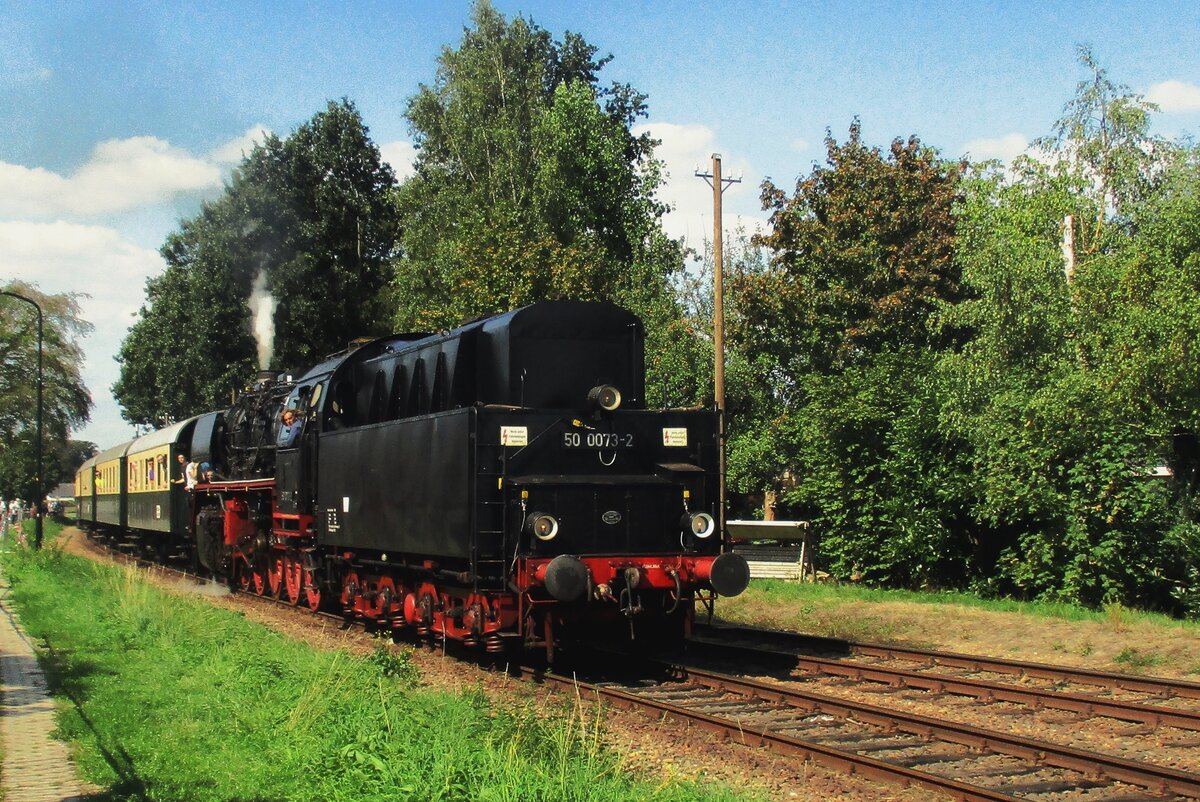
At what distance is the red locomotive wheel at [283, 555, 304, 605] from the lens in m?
16.9

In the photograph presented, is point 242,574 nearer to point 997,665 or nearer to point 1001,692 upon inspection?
point 997,665

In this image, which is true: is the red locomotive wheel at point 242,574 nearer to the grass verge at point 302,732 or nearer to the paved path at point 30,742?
the paved path at point 30,742

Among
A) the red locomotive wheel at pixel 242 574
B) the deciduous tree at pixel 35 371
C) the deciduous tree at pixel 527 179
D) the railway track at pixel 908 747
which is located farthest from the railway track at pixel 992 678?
the deciduous tree at pixel 35 371

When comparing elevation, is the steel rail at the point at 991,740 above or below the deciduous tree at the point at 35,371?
below

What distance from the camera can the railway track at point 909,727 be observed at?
7098 mm

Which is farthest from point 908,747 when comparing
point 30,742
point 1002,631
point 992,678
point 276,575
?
point 276,575

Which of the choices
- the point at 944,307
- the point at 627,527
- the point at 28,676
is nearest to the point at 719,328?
the point at 944,307

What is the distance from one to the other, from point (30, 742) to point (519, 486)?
14.7 ft

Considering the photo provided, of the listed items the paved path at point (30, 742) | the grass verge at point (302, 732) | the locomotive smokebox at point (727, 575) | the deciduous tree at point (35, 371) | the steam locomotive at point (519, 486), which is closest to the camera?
the grass verge at point (302, 732)

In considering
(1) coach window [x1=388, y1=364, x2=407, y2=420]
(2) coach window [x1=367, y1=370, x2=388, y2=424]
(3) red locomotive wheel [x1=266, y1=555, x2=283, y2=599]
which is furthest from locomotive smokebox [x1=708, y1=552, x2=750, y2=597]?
(3) red locomotive wheel [x1=266, y1=555, x2=283, y2=599]

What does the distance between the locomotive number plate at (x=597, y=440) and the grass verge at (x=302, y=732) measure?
2.62m

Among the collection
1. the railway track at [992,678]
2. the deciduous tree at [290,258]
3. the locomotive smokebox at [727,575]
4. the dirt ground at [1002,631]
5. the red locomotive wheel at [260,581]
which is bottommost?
the dirt ground at [1002,631]

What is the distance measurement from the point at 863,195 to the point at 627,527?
1673 centimetres

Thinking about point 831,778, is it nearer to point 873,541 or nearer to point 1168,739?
point 1168,739
